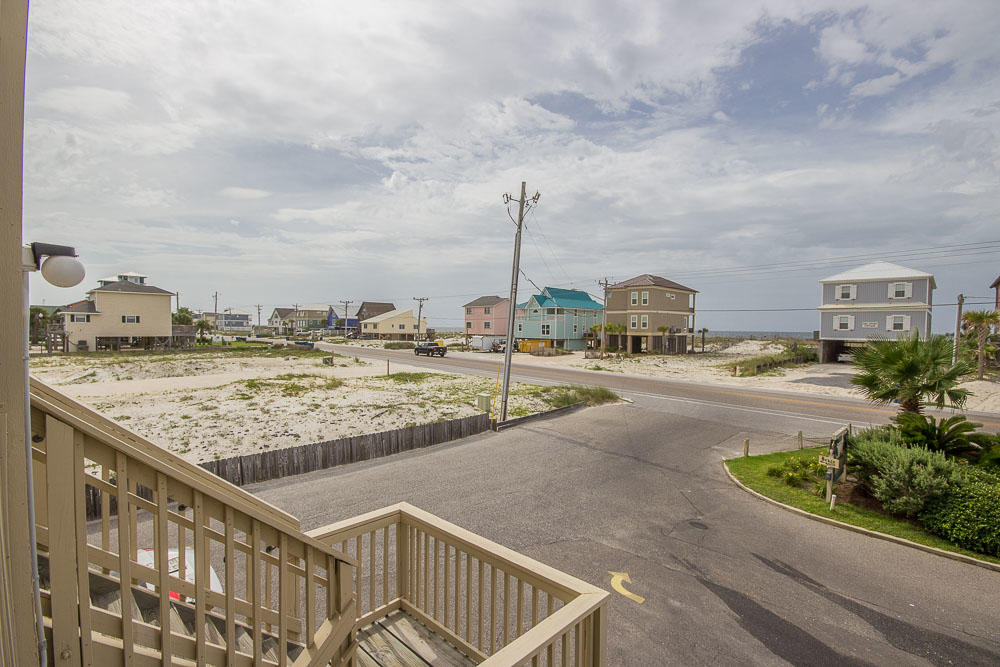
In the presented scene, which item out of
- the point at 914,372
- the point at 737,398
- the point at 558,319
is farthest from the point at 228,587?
the point at 558,319

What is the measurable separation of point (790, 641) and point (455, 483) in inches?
251

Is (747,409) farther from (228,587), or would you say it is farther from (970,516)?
(228,587)

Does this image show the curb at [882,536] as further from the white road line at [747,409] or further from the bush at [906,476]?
the white road line at [747,409]

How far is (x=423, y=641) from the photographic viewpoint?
13.6 feet

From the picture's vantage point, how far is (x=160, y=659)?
2227 mm

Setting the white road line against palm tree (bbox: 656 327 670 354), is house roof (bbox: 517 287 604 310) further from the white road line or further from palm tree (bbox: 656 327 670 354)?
the white road line

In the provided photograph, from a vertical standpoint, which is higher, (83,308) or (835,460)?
(83,308)

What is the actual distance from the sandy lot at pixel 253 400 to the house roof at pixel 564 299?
2902 centimetres

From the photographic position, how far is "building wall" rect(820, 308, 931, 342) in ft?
112

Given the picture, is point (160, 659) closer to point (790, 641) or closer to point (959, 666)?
point (790, 641)

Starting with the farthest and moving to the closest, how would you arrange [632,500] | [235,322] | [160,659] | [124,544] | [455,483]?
[235,322] → [455,483] → [632,500] → [160,659] → [124,544]

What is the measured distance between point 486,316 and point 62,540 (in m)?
66.1

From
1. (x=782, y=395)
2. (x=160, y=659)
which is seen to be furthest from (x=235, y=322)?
(x=160, y=659)

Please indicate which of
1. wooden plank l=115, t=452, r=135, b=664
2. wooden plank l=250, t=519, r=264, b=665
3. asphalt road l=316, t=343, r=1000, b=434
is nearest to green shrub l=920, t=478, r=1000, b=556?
asphalt road l=316, t=343, r=1000, b=434
